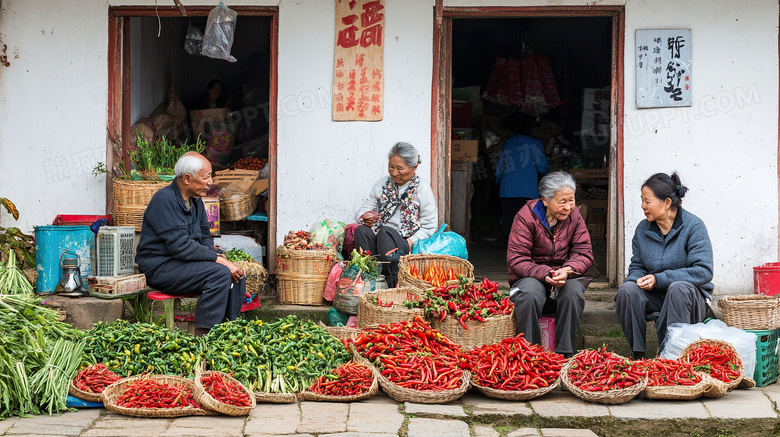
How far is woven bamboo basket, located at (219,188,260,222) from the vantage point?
7637 mm

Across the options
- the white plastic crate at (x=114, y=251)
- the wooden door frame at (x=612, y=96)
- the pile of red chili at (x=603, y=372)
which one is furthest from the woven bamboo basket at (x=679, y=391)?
the white plastic crate at (x=114, y=251)

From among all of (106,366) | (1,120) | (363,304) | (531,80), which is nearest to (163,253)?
(106,366)

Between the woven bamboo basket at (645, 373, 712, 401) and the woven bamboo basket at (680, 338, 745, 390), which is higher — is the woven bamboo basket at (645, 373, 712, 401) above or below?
below

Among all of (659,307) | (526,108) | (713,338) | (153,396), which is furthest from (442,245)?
(526,108)

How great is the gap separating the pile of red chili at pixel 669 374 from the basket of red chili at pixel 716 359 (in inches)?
3.5

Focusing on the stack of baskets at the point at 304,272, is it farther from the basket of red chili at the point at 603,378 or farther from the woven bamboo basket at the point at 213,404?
the basket of red chili at the point at 603,378

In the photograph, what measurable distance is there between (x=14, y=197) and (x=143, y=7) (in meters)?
2.10

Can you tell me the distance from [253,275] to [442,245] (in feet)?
5.25

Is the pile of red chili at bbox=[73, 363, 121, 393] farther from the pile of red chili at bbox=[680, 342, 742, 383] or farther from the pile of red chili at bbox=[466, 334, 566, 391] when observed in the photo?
the pile of red chili at bbox=[680, 342, 742, 383]

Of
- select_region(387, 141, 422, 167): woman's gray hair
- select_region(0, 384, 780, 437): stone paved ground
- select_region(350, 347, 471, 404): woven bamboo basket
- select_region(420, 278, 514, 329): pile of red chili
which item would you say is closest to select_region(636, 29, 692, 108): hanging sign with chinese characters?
select_region(387, 141, 422, 167): woman's gray hair

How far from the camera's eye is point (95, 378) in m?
4.79

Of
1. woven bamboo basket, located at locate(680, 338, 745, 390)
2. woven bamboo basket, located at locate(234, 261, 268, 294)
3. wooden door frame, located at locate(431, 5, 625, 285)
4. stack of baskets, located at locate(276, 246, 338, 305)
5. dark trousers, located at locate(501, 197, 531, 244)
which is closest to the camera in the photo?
woven bamboo basket, located at locate(680, 338, 745, 390)

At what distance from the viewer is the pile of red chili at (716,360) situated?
199 inches

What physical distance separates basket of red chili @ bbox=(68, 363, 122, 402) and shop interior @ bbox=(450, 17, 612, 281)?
17.3 feet
